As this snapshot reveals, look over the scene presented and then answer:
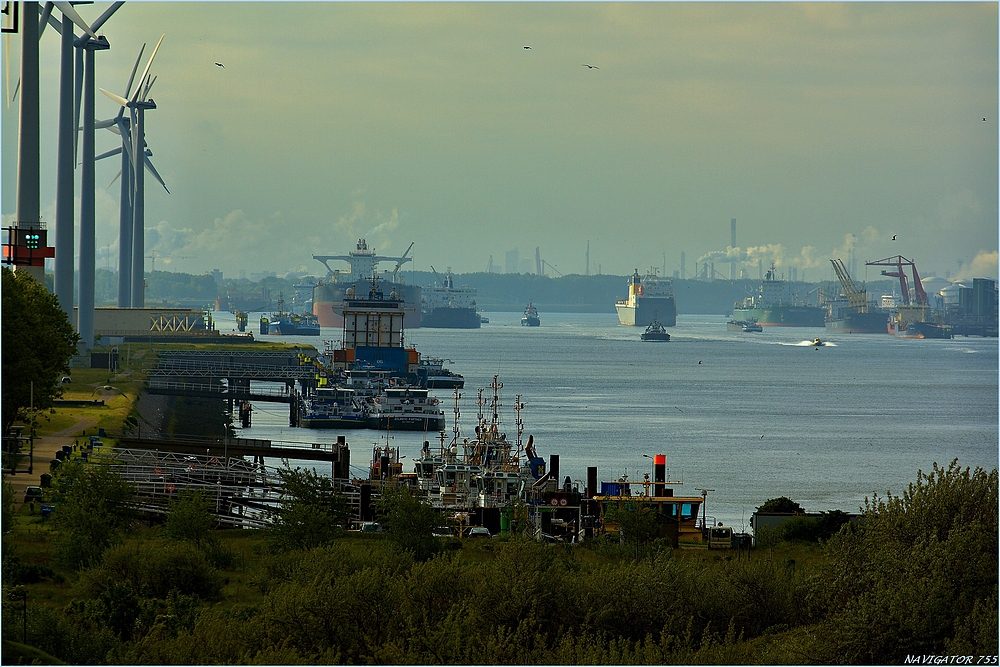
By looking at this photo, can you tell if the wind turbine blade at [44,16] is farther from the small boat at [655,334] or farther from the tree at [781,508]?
the small boat at [655,334]

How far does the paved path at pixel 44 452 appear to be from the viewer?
2814 cm

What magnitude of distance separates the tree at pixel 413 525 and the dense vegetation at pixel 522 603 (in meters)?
1.21

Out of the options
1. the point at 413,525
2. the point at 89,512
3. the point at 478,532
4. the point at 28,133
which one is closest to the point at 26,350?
the point at 89,512

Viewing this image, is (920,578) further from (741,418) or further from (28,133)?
(741,418)

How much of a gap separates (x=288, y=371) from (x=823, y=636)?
6430 cm

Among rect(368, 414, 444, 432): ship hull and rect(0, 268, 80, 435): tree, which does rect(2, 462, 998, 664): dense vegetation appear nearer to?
rect(0, 268, 80, 435): tree

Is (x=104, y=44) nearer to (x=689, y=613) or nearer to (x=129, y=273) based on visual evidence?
(x=129, y=273)

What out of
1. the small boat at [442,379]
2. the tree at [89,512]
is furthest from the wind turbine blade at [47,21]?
the small boat at [442,379]

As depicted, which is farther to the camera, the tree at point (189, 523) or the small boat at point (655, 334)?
the small boat at point (655, 334)

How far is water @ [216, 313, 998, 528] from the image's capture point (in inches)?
1837

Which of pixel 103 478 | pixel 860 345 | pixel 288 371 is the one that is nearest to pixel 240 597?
pixel 103 478

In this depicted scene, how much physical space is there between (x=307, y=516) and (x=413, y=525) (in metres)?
1.99

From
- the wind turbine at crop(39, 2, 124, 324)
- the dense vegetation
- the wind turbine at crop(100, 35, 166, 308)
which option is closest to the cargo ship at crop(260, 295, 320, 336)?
the wind turbine at crop(100, 35, 166, 308)

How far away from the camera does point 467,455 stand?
37.4 m
